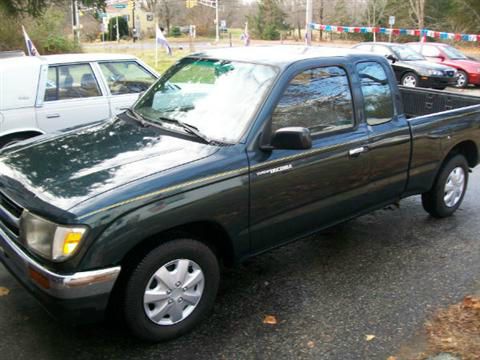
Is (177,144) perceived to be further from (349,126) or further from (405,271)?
(405,271)

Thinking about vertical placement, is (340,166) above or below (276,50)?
below

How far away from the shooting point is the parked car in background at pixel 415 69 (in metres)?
15.4

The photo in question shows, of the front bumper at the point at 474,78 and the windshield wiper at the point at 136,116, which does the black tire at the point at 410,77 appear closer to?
the front bumper at the point at 474,78

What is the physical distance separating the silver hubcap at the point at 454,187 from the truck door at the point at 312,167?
1.49 metres

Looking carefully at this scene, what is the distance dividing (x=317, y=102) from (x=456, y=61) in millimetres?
15447

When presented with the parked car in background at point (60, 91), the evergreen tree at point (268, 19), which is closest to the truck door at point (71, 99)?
the parked car in background at point (60, 91)

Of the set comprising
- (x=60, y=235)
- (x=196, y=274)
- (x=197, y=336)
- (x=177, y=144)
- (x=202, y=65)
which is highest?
(x=202, y=65)

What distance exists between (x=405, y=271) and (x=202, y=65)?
95.1 inches

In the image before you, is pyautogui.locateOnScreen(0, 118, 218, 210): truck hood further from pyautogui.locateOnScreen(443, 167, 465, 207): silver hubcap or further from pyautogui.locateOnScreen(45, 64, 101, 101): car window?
pyautogui.locateOnScreen(443, 167, 465, 207): silver hubcap

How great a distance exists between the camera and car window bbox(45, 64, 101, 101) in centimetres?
647

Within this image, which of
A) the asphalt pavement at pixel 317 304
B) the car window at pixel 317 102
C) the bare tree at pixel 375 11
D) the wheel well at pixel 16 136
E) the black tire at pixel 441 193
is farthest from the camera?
the bare tree at pixel 375 11

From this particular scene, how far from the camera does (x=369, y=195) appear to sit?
4379mm

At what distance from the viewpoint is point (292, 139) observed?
11.1 feet

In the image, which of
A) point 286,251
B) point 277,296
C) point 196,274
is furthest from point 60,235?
point 286,251
